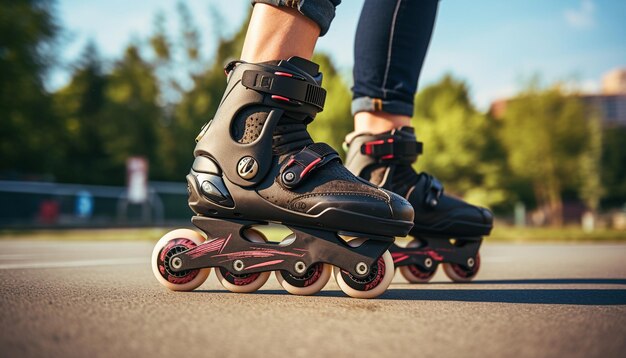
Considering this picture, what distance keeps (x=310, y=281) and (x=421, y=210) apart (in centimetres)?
69

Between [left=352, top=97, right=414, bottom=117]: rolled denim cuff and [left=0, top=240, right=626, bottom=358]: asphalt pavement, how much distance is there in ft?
2.32

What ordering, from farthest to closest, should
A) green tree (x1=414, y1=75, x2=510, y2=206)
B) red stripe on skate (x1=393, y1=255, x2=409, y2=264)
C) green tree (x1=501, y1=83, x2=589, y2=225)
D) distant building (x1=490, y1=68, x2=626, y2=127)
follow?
distant building (x1=490, y1=68, x2=626, y2=127) → green tree (x1=414, y1=75, x2=510, y2=206) → green tree (x1=501, y1=83, x2=589, y2=225) → red stripe on skate (x1=393, y1=255, x2=409, y2=264)

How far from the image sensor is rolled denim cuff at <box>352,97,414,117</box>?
6.98ft

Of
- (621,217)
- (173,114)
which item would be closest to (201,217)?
(173,114)

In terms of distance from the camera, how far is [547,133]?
28203 mm

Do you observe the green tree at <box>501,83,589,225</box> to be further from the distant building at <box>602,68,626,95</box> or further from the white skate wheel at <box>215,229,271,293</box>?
the distant building at <box>602,68,626,95</box>

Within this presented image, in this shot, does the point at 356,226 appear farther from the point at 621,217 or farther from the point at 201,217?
the point at 621,217

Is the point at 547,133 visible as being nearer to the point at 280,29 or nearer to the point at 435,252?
the point at 435,252

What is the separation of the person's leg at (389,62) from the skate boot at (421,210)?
0.08 m

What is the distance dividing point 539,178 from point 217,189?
3060 cm

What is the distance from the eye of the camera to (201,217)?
1569 mm

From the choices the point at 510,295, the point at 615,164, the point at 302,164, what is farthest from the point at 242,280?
the point at 615,164

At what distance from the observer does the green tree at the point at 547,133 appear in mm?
28094

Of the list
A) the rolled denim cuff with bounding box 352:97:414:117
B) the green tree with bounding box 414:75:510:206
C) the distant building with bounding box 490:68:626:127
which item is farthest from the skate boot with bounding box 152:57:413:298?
the distant building with bounding box 490:68:626:127
